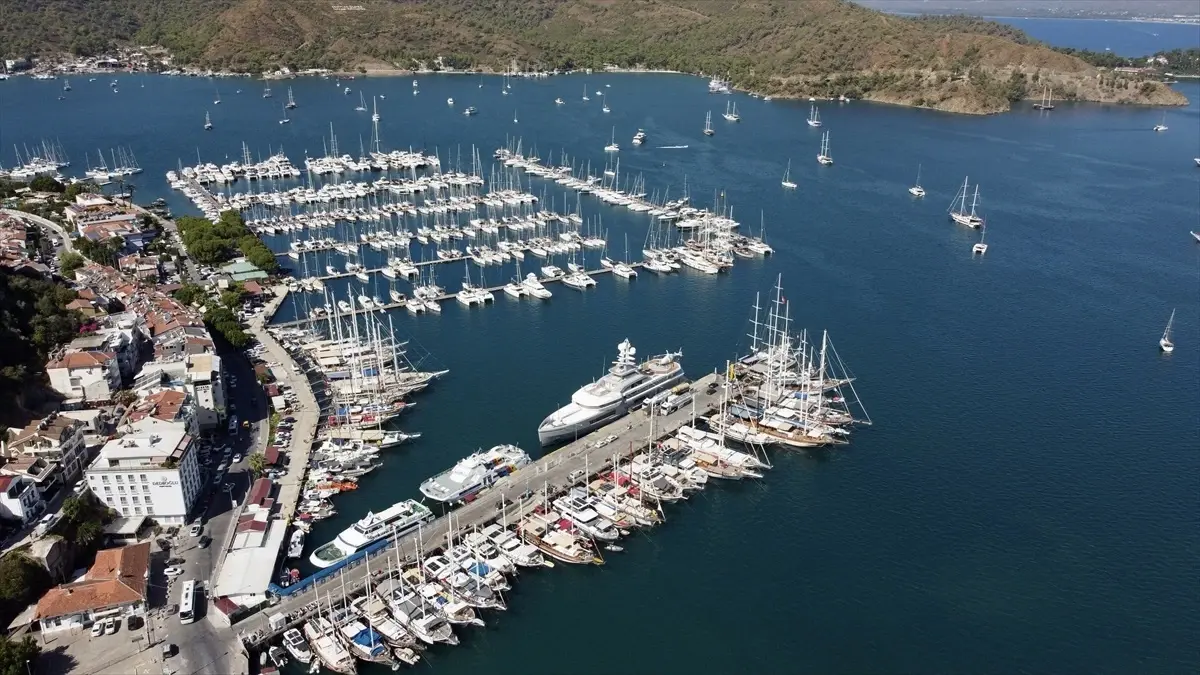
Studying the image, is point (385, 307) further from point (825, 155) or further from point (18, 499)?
point (825, 155)

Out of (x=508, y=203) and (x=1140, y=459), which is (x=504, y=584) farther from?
(x=508, y=203)

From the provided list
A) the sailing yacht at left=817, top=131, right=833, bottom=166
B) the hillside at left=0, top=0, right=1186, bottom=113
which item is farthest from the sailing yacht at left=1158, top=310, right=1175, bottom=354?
the hillside at left=0, top=0, right=1186, bottom=113

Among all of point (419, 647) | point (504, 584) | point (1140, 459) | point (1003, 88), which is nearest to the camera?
point (419, 647)

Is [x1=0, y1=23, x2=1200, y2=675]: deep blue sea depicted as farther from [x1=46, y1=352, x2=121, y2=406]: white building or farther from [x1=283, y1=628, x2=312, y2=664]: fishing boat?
[x1=46, y1=352, x2=121, y2=406]: white building

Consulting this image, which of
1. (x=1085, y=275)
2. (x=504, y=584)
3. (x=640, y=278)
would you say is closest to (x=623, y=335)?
(x=640, y=278)

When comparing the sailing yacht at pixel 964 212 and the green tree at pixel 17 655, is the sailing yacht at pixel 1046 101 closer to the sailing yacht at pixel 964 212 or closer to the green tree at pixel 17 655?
the sailing yacht at pixel 964 212
